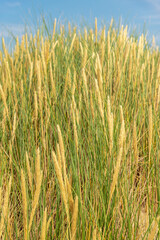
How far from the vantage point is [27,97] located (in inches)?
68.9

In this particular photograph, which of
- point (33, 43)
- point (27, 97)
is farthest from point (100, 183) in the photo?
point (33, 43)

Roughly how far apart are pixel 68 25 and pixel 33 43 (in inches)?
27.0

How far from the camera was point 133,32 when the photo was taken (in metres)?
3.26

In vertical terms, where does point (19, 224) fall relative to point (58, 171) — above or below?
below

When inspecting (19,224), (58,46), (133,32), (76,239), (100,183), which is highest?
(133,32)

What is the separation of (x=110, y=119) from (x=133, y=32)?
2743 mm

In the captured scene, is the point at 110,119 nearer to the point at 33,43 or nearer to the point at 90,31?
the point at 33,43

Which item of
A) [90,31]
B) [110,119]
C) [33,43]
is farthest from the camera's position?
[90,31]

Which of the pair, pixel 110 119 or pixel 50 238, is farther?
pixel 50 238

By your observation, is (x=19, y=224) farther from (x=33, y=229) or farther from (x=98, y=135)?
(x=98, y=135)

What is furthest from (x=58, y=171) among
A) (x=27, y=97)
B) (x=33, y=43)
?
(x=33, y=43)

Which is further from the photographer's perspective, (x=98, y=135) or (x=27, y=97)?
(x=27, y=97)

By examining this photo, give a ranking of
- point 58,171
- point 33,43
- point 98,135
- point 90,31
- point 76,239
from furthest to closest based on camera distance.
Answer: point 90,31 → point 33,43 → point 98,135 → point 76,239 → point 58,171

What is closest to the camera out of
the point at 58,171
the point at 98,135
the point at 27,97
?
the point at 58,171
